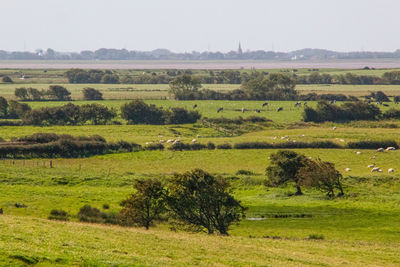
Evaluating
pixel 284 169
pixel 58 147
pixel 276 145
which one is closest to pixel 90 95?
pixel 58 147

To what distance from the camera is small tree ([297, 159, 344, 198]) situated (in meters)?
59.6

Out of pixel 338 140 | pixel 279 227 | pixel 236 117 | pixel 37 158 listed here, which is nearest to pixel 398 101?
pixel 236 117

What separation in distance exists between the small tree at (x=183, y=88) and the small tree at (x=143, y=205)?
115 metres

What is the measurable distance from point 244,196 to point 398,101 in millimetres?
102896

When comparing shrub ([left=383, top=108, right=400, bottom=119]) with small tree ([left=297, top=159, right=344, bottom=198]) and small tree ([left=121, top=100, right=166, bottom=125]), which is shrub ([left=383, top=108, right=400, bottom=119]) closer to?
small tree ([left=121, top=100, right=166, bottom=125])

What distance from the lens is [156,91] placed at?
18138 cm

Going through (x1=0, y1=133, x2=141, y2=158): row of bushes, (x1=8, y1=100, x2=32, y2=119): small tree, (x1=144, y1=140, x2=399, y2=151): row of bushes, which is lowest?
(x1=144, y1=140, x2=399, y2=151): row of bushes

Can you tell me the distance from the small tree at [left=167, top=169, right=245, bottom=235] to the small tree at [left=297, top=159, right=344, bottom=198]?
17632mm

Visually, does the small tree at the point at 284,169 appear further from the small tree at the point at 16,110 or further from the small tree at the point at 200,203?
the small tree at the point at 16,110

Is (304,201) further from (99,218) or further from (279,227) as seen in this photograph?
(99,218)

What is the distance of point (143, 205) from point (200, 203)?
4373 millimetres

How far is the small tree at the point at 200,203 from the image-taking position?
43.6 meters

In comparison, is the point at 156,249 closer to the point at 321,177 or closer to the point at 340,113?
the point at 321,177

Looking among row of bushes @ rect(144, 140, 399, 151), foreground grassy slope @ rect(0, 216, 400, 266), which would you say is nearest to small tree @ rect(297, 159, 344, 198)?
foreground grassy slope @ rect(0, 216, 400, 266)
